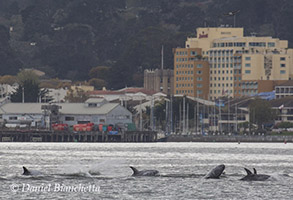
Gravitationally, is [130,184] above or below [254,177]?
below

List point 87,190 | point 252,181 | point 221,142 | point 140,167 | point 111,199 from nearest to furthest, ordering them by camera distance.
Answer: point 111,199, point 87,190, point 252,181, point 140,167, point 221,142

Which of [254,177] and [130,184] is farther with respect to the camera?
[254,177]

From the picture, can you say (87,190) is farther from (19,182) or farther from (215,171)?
(215,171)

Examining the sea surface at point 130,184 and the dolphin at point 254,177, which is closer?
the sea surface at point 130,184

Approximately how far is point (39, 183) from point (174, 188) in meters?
8.54

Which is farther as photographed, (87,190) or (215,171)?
(215,171)

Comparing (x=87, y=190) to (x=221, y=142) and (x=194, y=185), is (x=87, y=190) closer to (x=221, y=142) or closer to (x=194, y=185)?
(x=194, y=185)

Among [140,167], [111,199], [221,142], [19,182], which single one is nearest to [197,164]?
[140,167]

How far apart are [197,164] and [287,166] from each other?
746cm

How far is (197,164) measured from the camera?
108 meters

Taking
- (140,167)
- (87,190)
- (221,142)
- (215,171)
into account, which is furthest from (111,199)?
(221,142)

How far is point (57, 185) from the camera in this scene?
257 feet

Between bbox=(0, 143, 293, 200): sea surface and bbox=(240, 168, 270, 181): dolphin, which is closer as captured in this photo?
bbox=(0, 143, 293, 200): sea surface

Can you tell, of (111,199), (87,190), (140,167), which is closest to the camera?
(111,199)
